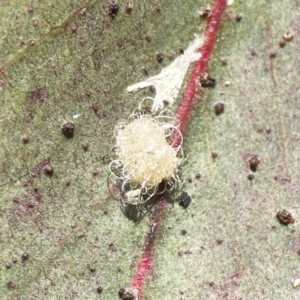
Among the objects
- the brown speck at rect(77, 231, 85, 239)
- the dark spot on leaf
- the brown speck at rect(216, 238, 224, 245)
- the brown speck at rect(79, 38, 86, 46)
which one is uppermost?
the brown speck at rect(79, 38, 86, 46)

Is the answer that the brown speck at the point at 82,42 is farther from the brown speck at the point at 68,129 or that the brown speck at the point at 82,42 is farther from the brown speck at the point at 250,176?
the brown speck at the point at 250,176

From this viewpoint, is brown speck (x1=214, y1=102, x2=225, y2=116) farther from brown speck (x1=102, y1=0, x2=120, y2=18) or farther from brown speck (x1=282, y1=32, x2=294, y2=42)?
brown speck (x1=102, y1=0, x2=120, y2=18)

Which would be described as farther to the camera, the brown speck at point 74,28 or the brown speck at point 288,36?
the brown speck at point 288,36

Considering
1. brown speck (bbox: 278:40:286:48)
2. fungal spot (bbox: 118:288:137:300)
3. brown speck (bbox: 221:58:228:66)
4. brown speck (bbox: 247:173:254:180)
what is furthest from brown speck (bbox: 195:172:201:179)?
brown speck (bbox: 278:40:286:48)

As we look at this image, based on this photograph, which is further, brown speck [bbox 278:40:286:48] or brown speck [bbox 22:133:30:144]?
brown speck [bbox 278:40:286:48]

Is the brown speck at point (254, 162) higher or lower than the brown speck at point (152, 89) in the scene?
lower

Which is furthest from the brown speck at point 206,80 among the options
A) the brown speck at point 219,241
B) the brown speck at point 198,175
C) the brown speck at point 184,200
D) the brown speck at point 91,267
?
the brown speck at point 91,267

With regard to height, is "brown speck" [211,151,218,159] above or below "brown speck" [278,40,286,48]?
below

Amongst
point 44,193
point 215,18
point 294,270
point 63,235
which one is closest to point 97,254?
point 63,235
